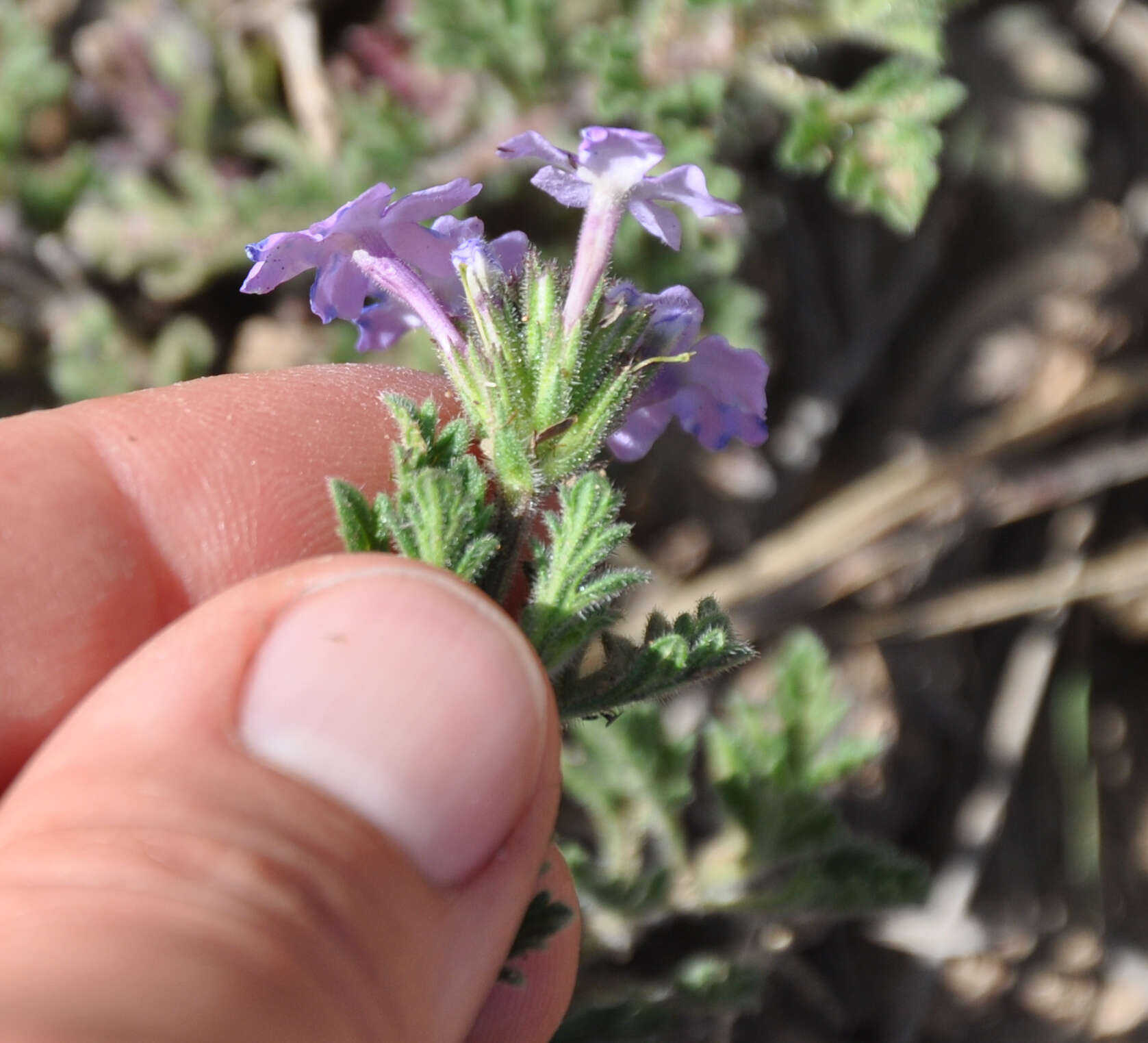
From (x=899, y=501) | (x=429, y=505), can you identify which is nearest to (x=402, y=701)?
(x=429, y=505)

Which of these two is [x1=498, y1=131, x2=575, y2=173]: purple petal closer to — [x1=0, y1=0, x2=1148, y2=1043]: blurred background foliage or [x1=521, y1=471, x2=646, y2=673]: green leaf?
[x1=521, y1=471, x2=646, y2=673]: green leaf

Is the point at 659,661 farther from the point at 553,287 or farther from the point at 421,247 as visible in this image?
the point at 421,247

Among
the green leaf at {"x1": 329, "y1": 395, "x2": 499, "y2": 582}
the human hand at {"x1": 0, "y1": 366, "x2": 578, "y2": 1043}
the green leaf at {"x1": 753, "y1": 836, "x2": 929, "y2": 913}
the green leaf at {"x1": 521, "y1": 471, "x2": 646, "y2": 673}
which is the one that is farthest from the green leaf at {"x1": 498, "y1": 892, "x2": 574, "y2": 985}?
the green leaf at {"x1": 753, "y1": 836, "x2": 929, "y2": 913}

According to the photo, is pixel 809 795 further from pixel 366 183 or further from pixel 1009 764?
pixel 366 183

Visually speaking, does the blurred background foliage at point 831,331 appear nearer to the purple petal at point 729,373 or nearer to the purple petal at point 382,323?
the purple petal at point 382,323

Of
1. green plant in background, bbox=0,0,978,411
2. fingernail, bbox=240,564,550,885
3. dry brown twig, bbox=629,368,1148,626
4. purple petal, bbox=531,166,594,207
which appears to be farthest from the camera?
dry brown twig, bbox=629,368,1148,626

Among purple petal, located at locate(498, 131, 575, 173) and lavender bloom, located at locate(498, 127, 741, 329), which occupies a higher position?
purple petal, located at locate(498, 131, 575, 173)

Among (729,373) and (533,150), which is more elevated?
(533,150)

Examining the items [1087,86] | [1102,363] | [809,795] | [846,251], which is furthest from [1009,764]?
[1087,86]
